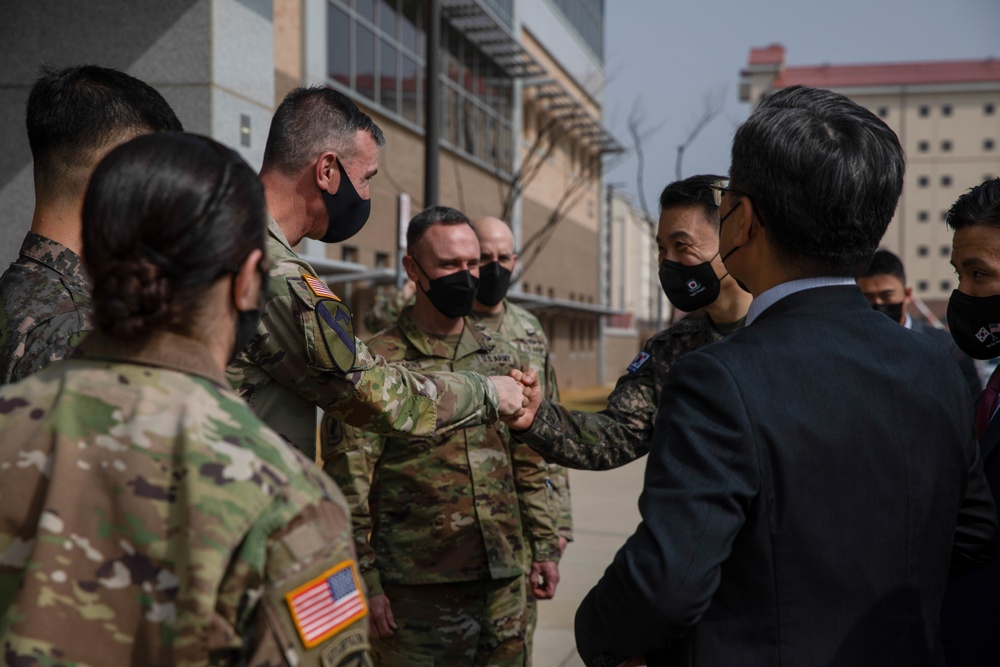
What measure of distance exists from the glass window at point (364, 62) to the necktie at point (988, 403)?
1543 cm

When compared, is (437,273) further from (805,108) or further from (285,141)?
(805,108)

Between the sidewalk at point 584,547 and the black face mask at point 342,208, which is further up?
the black face mask at point 342,208

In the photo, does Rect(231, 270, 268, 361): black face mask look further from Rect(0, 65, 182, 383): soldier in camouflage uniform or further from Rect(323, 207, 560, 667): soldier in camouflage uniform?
Rect(323, 207, 560, 667): soldier in camouflage uniform

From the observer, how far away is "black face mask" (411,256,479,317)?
4246mm

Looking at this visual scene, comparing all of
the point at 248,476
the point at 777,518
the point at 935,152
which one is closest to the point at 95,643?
the point at 248,476

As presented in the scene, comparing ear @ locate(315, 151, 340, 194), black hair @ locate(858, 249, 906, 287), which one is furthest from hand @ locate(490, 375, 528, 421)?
black hair @ locate(858, 249, 906, 287)

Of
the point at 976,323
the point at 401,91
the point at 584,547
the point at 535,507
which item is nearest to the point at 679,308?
the point at 976,323

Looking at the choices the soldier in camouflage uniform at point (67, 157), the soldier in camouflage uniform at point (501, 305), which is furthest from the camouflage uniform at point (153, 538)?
the soldier in camouflage uniform at point (501, 305)

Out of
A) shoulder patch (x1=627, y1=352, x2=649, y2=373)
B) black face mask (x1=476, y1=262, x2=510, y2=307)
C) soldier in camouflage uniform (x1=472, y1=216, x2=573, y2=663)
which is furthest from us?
black face mask (x1=476, y1=262, x2=510, y2=307)

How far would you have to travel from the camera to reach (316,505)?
149 centimetres

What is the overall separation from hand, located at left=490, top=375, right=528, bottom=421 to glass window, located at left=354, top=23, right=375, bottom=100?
595 inches

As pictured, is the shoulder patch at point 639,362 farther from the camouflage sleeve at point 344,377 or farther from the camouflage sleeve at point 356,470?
the camouflage sleeve at point 356,470

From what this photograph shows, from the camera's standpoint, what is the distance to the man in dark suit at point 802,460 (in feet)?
6.06

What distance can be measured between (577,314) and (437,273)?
1275 inches
